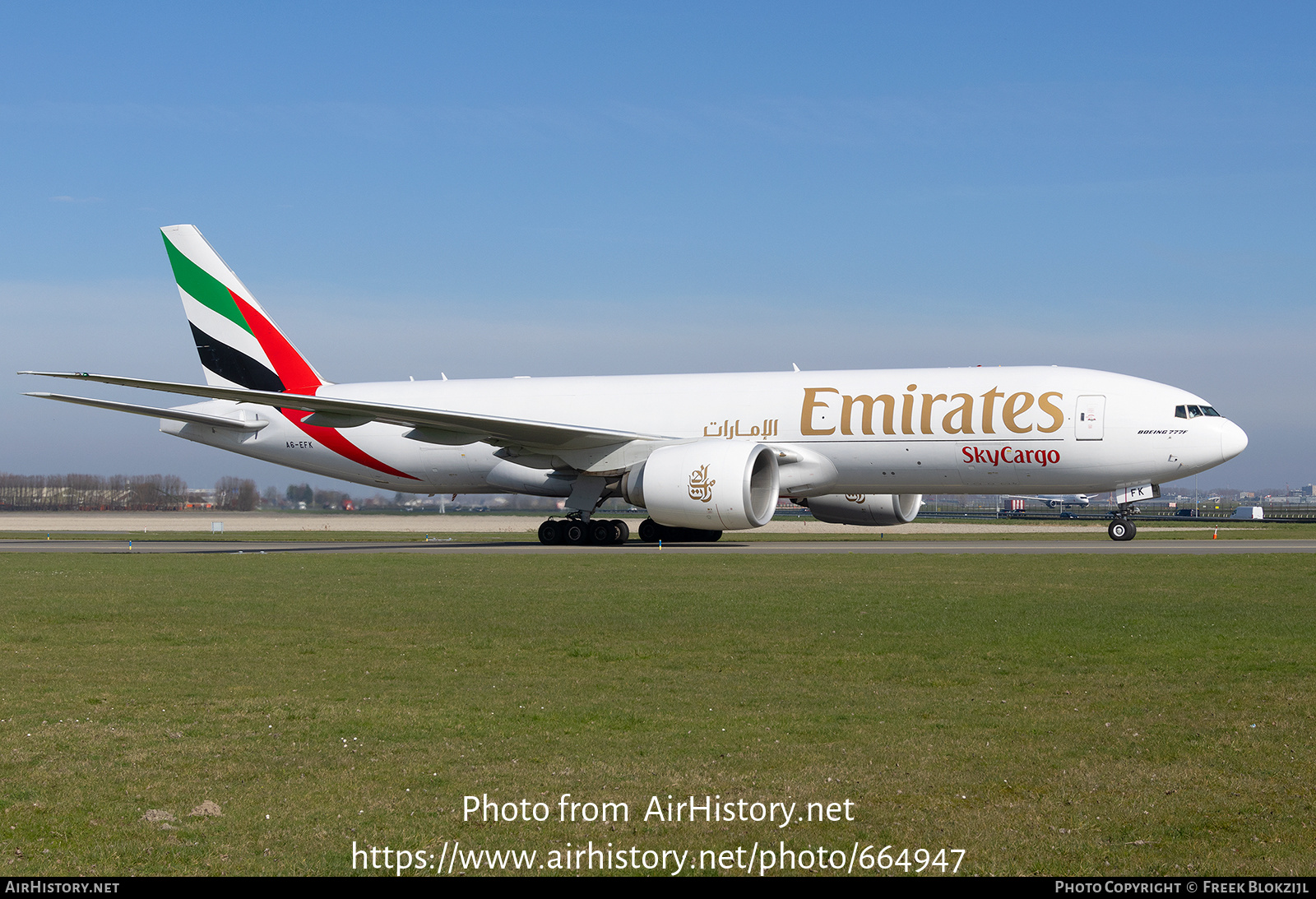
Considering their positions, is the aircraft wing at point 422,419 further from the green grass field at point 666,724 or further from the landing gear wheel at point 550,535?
the green grass field at point 666,724

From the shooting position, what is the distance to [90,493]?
414 ft

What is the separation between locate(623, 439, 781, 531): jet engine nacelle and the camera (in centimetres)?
2467

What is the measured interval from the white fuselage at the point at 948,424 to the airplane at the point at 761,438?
40mm

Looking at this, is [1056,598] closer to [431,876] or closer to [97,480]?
[431,876]

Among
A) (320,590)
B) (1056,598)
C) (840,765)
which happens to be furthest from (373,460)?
(840,765)

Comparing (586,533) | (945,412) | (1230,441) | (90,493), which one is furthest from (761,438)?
(90,493)

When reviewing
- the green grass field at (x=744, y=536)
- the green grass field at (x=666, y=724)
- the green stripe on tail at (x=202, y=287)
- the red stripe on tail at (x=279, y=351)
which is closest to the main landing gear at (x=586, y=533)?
the green grass field at (x=744, y=536)

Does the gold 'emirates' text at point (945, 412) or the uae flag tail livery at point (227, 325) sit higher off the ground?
the uae flag tail livery at point (227, 325)

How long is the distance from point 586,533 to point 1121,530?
42.6 ft

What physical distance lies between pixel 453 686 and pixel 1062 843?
5.06 metres

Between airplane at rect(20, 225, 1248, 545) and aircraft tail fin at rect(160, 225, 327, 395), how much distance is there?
1234 mm

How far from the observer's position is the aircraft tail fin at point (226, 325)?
1288 inches

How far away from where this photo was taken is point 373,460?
32.1 m

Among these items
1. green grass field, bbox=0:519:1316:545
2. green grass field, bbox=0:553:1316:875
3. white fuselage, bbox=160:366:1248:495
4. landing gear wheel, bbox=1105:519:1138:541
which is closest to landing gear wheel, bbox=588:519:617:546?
white fuselage, bbox=160:366:1248:495
